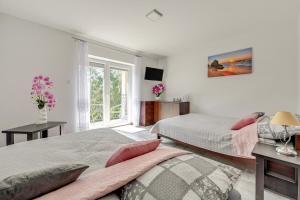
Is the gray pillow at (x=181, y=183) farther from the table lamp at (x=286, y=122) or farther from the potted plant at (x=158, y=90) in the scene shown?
the potted plant at (x=158, y=90)

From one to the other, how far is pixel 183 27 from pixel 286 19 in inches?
78.5

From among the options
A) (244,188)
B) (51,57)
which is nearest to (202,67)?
(244,188)

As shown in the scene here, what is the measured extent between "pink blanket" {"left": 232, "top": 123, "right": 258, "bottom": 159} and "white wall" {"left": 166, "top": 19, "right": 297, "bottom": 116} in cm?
183

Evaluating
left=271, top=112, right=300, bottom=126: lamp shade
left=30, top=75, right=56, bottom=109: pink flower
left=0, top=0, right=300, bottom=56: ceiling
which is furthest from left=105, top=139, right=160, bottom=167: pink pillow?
left=0, top=0, right=300, bottom=56: ceiling

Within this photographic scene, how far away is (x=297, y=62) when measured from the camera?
2.98m

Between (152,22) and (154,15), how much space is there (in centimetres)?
29

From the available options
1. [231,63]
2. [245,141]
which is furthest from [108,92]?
[245,141]

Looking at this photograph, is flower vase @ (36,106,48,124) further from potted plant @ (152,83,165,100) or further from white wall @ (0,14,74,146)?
potted plant @ (152,83,165,100)

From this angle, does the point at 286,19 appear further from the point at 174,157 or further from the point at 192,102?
the point at 174,157

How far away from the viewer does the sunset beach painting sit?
3580 millimetres

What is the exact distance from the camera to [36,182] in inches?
25.0

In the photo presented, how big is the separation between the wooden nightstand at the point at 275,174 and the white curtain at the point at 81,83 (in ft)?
11.3

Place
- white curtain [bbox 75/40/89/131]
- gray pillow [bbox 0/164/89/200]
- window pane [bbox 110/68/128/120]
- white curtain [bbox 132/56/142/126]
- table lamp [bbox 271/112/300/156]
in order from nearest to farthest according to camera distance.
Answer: gray pillow [bbox 0/164/89/200] → table lamp [bbox 271/112/300/156] → white curtain [bbox 75/40/89/131] → window pane [bbox 110/68/128/120] → white curtain [bbox 132/56/142/126]

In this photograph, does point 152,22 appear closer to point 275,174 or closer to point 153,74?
point 153,74
